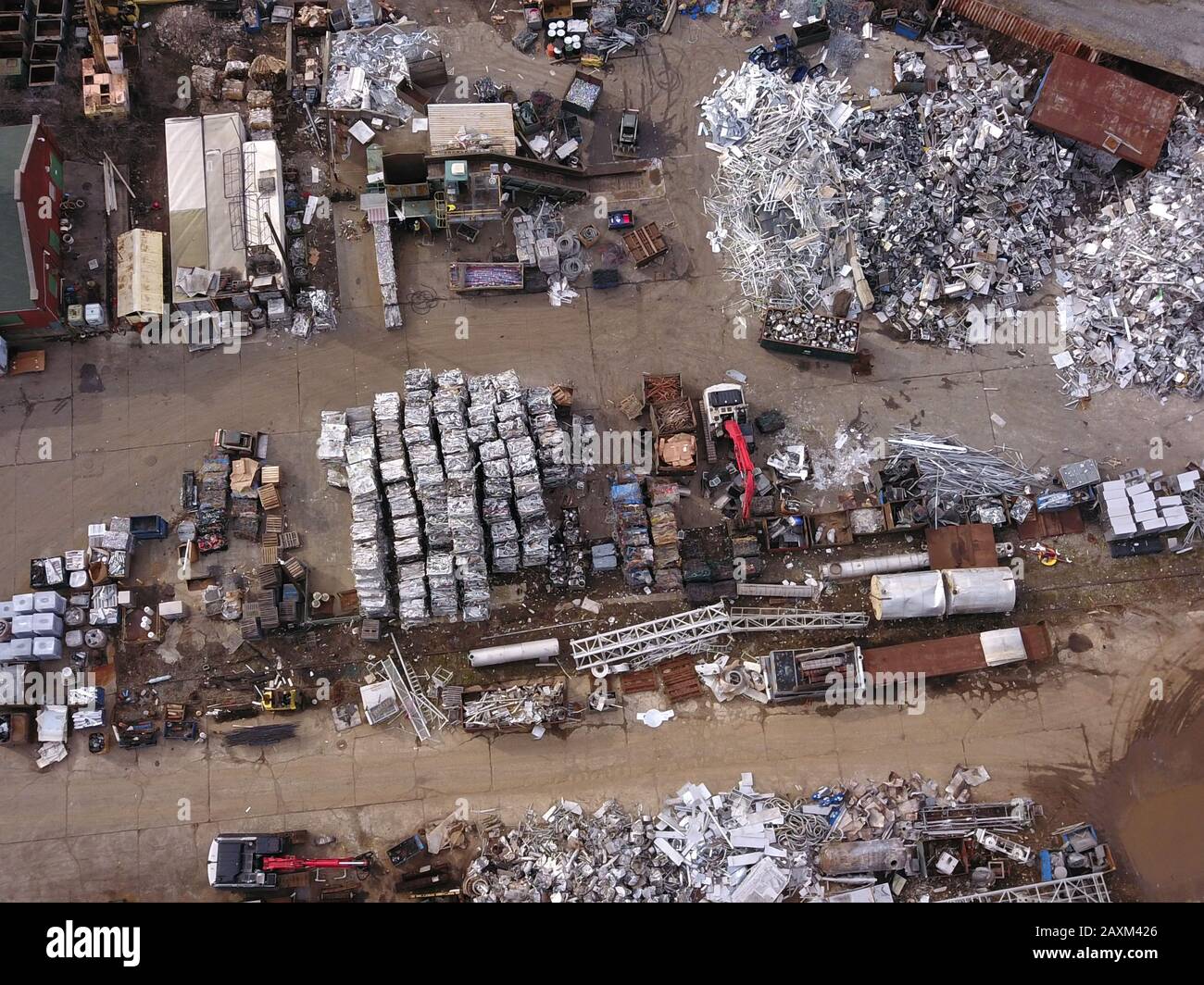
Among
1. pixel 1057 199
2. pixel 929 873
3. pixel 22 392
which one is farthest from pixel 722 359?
pixel 22 392

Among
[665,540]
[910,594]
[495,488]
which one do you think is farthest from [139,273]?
[910,594]

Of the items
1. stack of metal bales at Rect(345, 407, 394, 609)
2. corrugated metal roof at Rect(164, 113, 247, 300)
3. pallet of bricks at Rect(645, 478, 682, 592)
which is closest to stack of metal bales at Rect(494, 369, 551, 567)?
pallet of bricks at Rect(645, 478, 682, 592)

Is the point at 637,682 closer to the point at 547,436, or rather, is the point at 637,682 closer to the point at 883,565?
the point at 547,436

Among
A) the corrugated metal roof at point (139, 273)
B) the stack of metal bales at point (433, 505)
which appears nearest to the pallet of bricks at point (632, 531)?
the stack of metal bales at point (433, 505)

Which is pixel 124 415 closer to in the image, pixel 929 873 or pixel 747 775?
pixel 747 775
